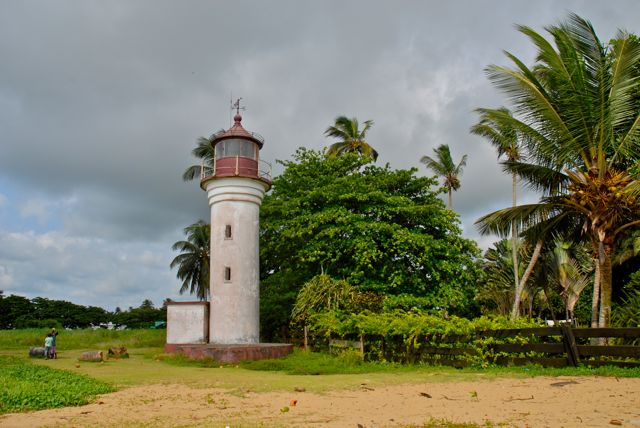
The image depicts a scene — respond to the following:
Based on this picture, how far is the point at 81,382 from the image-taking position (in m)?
11.3

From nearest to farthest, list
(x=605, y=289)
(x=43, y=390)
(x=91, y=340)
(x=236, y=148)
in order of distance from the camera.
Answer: (x=43, y=390), (x=605, y=289), (x=236, y=148), (x=91, y=340)

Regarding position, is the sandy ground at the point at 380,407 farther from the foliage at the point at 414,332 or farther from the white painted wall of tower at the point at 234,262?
the white painted wall of tower at the point at 234,262

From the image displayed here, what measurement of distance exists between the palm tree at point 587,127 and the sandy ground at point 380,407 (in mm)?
5516

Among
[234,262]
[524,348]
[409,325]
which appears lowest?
[524,348]

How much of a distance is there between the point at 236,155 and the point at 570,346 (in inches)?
539

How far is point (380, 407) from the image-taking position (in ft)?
28.0

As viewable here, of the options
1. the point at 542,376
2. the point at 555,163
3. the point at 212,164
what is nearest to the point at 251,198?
the point at 212,164

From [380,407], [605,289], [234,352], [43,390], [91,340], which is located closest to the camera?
[380,407]

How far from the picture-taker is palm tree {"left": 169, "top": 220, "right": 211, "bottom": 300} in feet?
137

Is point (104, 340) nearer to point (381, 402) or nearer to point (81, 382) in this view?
point (81, 382)

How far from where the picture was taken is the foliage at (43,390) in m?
8.59

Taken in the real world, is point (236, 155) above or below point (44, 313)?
above

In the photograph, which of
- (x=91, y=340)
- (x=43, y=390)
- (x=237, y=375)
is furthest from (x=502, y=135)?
(x=91, y=340)

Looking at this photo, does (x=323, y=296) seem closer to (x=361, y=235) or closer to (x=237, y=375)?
(x=361, y=235)
